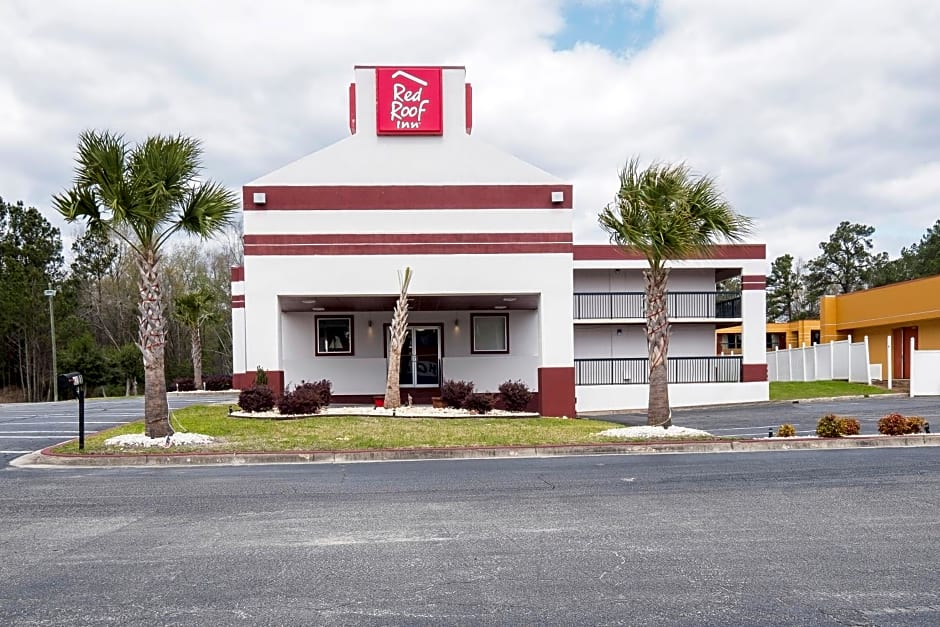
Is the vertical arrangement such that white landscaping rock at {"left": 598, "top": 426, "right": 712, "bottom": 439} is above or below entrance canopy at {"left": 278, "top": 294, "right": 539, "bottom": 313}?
below

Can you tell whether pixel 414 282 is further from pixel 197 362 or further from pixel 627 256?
pixel 197 362

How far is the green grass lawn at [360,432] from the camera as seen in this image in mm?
14289

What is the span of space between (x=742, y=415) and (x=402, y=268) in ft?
36.4

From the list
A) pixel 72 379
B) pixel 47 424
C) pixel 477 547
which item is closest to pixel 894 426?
pixel 477 547

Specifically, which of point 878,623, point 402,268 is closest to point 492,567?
point 878,623

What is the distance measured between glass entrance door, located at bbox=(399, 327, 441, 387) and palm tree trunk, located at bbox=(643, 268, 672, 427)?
11.2m

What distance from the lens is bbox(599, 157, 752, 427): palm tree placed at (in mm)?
15430

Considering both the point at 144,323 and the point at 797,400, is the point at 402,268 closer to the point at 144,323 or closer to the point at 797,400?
the point at 144,323

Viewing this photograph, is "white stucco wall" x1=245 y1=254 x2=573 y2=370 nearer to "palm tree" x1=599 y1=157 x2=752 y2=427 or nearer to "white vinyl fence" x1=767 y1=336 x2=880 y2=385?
"palm tree" x1=599 y1=157 x2=752 y2=427

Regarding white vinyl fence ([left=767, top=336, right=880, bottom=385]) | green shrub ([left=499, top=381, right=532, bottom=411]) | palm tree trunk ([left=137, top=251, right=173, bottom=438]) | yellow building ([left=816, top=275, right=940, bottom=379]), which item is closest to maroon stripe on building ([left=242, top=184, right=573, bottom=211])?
green shrub ([left=499, top=381, right=532, bottom=411])

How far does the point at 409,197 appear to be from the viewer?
74.8ft

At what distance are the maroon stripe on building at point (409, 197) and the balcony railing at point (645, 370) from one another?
25.5 feet

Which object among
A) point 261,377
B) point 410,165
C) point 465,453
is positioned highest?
point 410,165

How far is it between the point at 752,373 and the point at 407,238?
48.8 ft
